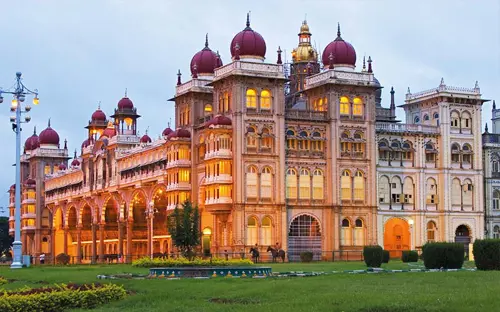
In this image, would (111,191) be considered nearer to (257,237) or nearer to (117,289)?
(257,237)

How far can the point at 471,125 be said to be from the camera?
97.1 meters

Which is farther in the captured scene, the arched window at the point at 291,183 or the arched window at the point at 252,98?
the arched window at the point at 291,183

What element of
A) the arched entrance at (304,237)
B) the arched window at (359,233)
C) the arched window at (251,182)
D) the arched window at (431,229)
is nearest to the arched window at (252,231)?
the arched window at (251,182)

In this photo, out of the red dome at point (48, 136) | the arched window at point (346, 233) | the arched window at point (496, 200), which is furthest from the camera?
the red dome at point (48, 136)

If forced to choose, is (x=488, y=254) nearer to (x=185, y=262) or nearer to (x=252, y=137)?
(x=185, y=262)

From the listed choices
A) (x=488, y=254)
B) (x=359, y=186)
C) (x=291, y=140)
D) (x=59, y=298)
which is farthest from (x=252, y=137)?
(x=59, y=298)

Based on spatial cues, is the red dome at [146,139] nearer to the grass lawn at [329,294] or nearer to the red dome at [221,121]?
the red dome at [221,121]

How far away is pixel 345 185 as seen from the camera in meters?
89.8

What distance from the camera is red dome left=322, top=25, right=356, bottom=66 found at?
90.8m

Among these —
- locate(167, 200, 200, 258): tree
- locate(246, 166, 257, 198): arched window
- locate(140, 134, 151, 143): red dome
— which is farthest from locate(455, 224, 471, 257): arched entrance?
locate(167, 200, 200, 258): tree

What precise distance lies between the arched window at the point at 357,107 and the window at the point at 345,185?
587 centimetres

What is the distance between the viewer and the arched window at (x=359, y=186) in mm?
90250

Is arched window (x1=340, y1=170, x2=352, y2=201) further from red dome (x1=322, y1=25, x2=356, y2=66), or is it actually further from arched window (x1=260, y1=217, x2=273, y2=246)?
red dome (x1=322, y1=25, x2=356, y2=66)

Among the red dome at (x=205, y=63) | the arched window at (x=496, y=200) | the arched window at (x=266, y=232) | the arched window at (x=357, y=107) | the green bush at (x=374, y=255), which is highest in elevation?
the red dome at (x=205, y=63)
